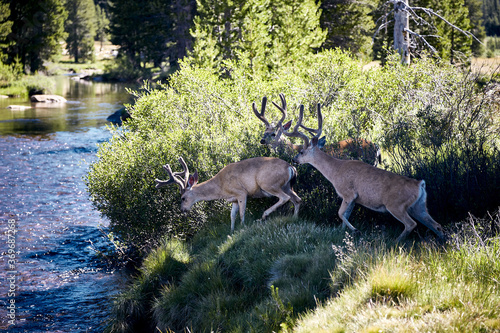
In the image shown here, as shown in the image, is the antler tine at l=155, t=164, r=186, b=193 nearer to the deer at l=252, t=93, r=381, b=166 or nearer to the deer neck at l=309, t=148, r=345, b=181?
the deer at l=252, t=93, r=381, b=166

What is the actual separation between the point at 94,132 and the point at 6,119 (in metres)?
7.80

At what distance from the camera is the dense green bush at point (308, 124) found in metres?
8.73

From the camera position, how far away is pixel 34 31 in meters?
58.9

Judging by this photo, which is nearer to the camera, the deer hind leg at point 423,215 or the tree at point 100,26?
the deer hind leg at point 423,215

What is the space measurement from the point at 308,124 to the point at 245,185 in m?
3.64

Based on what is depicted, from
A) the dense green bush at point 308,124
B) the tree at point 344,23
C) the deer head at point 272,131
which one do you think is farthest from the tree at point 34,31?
the deer head at point 272,131

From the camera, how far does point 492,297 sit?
5004 millimetres

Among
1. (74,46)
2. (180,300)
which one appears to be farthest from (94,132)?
(74,46)

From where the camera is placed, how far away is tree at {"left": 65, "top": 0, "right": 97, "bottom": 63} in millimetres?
95750

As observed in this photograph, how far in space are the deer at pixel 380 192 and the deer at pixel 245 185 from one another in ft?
2.60

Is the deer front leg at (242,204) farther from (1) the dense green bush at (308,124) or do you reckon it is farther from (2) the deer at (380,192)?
(2) the deer at (380,192)

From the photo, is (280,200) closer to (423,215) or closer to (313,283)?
(423,215)

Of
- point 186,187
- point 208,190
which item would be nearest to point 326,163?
point 208,190

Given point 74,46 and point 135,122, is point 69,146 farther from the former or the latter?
point 74,46
